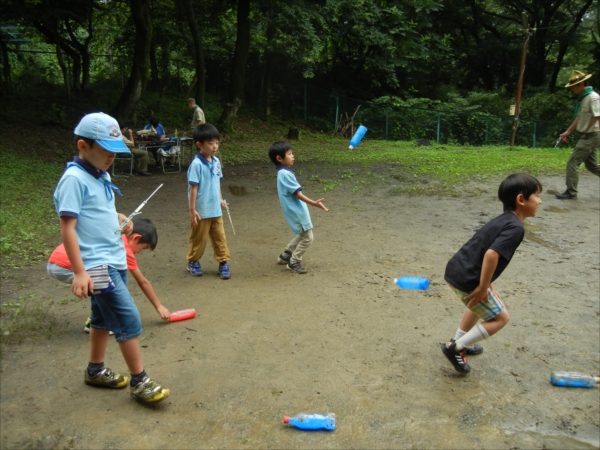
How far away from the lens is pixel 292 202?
18.9 ft

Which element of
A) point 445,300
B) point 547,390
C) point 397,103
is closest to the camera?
point 547,390

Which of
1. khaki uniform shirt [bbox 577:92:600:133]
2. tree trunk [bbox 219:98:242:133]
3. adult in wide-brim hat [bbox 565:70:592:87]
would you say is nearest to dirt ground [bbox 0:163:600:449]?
khaki uniform shirt [bbox 577:92:600:133]

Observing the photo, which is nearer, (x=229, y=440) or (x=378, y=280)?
(x=229, y=440)

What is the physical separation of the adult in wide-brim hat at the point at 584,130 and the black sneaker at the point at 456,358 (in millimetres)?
6650

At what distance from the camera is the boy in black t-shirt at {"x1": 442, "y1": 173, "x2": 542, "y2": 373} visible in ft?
11.0

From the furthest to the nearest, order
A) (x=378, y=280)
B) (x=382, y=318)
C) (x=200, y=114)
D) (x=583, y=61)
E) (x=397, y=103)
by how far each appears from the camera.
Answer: (x=583, y=61) → (x=397, y=103) → (x=200, y=114) → (x=378, y=280) → (x=382, y=318)

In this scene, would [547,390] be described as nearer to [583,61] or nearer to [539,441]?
[539,441]

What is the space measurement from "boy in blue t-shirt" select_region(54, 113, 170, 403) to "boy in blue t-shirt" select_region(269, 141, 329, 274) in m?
2.70

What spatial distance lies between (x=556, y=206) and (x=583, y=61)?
25.4 meters

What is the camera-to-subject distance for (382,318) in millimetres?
4699

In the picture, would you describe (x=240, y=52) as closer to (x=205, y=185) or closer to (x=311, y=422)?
(x=205, y=185)

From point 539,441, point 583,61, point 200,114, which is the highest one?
point 583,61

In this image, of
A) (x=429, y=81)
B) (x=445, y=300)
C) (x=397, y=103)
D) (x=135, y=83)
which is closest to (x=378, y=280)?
(x=445, y=300)

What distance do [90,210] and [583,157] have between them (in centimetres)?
867
